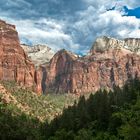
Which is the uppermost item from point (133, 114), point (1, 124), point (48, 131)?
point (133, 114)

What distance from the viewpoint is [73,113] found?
147000 mm

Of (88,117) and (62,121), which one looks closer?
(88,117)

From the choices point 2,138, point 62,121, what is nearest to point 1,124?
point 2,138

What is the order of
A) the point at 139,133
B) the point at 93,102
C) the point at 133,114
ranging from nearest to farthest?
the point at 139,133
the point at 133,114
the point at 93,102

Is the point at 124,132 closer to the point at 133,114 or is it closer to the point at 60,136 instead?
the point at 133,114

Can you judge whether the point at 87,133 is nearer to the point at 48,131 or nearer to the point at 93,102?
the point at 93,102

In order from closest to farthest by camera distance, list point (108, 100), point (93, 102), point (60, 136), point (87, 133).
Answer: point (87, 133) < point (60, 136) < point (108, 100) < point (93, 102)

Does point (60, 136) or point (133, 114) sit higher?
point (133, 114)

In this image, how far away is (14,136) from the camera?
85500mm

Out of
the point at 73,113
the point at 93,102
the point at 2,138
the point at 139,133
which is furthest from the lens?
the point at 73,113

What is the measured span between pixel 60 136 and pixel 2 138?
3576 cm

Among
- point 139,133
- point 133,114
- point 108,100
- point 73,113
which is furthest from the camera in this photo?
point 73,113

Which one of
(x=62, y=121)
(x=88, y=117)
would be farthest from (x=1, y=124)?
→ (x=62, y=121)

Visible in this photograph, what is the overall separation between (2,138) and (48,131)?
63700 millimetres
